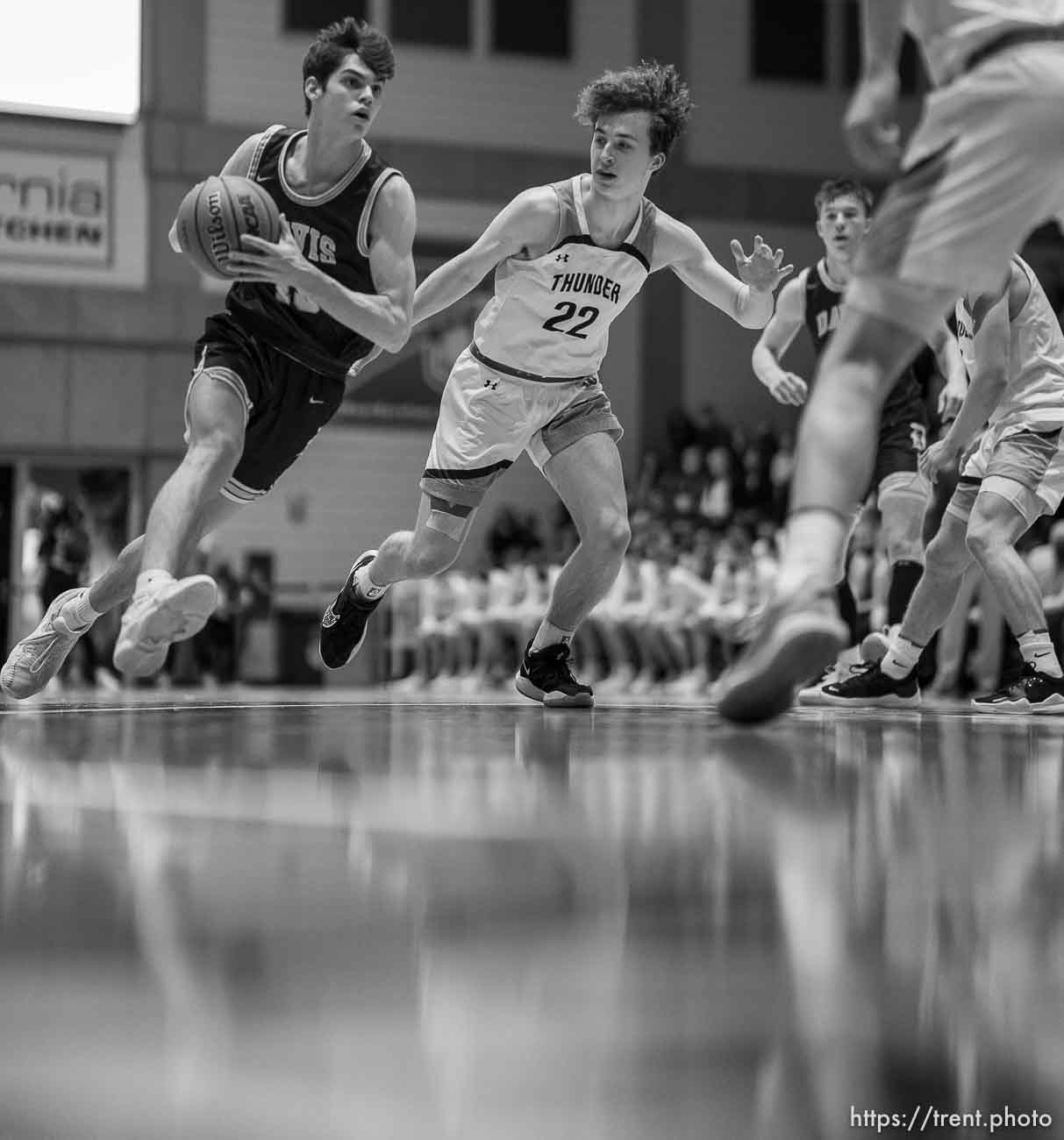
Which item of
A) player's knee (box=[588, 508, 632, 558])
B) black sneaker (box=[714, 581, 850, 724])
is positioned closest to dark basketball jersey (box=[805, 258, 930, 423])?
player's knee (box=[588, 508, 632, 558])

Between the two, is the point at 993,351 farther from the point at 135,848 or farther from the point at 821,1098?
the point at 821,1098

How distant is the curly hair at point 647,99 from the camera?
5148 millimetres

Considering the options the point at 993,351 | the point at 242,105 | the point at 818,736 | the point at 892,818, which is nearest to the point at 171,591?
the point at 818,736

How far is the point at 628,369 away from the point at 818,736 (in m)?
17.8

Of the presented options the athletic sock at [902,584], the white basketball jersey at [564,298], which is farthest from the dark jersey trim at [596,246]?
the athletic sock at [902,584]

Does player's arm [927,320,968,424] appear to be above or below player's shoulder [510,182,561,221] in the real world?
below

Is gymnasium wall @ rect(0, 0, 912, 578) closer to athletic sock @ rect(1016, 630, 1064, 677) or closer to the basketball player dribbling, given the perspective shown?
the basketball player dribbling

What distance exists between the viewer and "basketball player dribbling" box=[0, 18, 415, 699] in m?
4.46

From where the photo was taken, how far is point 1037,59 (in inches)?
111

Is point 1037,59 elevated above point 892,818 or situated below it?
above

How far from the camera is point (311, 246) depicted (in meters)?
4.83

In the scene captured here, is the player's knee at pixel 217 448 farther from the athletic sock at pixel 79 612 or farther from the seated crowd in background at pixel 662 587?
the seated crowd in background at pixel 662 587

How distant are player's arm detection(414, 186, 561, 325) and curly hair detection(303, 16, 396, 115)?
0.75m

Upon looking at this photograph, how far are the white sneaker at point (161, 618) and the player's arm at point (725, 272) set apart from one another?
2157 millimetres
